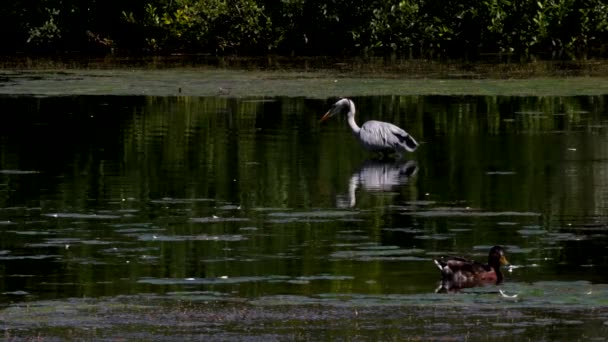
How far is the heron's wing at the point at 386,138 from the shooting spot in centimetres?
1842

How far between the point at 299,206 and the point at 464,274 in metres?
4.25

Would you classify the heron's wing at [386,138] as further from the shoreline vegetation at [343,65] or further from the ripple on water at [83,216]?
the shoreline vegetation at [343,65]

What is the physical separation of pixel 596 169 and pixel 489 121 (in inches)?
224

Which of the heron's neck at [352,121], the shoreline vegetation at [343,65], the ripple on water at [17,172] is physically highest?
the heron's neck at [352,121]

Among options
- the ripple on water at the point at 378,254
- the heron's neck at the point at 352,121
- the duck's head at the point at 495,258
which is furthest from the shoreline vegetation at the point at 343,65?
the duck's head at the point at 495,258

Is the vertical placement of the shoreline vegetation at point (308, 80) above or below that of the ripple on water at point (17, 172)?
below

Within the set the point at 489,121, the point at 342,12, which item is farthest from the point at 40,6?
the point at 489,121

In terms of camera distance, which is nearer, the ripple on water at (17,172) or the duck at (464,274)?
the duck at (464,274)

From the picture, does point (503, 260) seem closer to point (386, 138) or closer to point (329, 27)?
point (386, 138)

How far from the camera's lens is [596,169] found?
17000 mm

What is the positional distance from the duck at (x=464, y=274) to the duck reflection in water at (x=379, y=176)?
4068 mm

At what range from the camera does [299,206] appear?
14664mm

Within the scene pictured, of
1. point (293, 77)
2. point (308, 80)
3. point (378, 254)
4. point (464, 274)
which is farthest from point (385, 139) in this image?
point (293, 77)

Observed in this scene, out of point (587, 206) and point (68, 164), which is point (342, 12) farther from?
point (587, 206)
